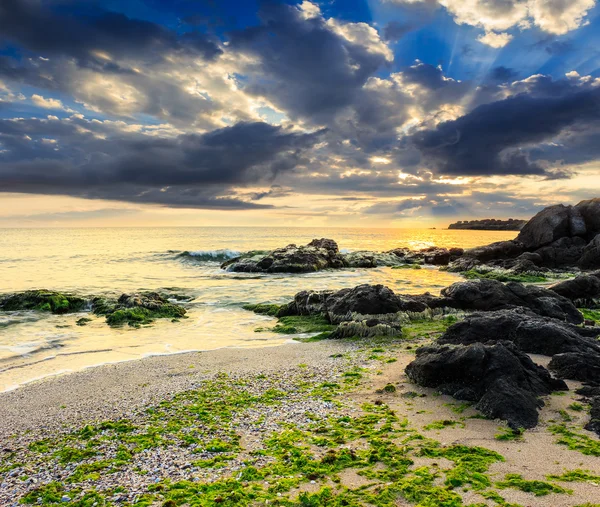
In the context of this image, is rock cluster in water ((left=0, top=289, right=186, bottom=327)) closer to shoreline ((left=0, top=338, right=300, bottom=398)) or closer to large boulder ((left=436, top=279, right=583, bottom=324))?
shoreline ((left=0, top=338, right=300, bottom=398))

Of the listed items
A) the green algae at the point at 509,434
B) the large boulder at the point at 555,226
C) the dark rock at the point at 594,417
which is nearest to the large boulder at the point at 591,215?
the large boulder at the point at 555,226

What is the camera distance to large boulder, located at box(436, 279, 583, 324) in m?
13.3

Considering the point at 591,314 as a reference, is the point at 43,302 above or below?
below

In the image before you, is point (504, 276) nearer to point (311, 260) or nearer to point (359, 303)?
point (311, 260)

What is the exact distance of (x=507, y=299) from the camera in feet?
46.6

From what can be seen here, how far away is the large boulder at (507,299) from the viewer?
13.3m

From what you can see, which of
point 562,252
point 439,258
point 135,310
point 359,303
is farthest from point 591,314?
point 439,258

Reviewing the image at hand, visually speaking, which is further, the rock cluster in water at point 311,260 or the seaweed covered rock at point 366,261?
the seaweed covered rock at point 366,261

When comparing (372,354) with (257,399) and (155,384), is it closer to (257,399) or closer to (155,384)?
(257,399)

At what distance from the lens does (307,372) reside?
29.1 ft

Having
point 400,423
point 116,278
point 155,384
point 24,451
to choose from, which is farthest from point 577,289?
point 116,278

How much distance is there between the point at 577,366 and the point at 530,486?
14.3 ft

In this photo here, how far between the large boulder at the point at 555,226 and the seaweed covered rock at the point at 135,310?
32.7 meters

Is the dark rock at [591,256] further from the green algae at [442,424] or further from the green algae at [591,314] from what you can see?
the green algae at [442,424]
